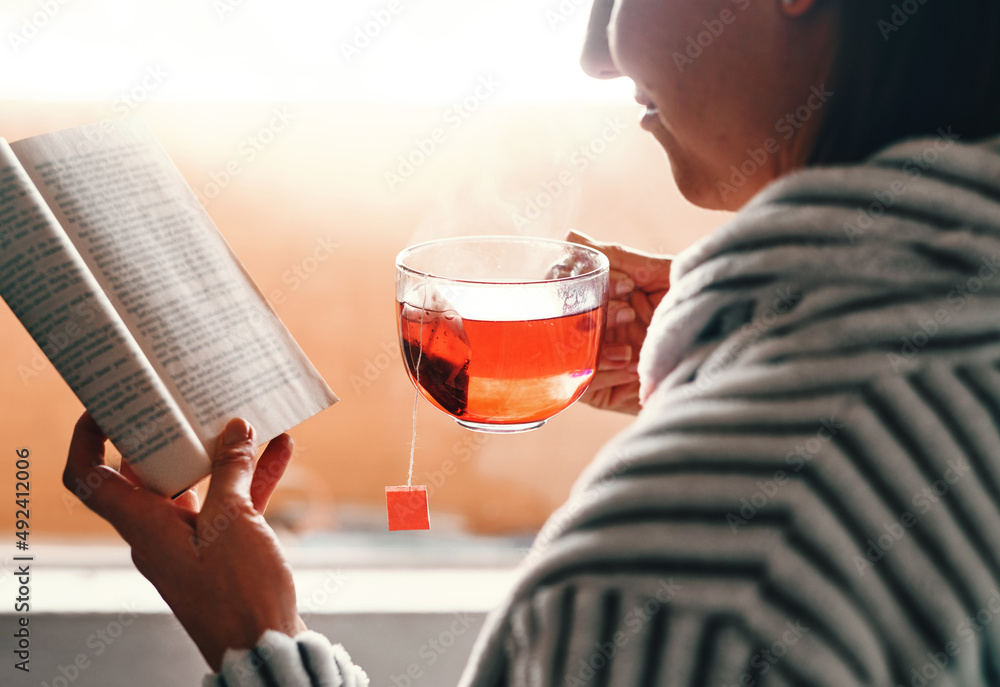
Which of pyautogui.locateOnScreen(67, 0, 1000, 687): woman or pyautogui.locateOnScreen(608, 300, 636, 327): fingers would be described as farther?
pyautogui.locateOnScreen(608, 300, 636, 327): fingers

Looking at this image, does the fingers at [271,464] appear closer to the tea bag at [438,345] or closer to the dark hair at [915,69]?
the tea bag at [438,345]

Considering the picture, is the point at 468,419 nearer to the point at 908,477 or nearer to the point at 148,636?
the point at 908,477

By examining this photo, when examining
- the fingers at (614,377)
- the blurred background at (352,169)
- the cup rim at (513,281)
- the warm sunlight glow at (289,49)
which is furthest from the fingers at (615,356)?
the warm sunlight glow at (289,49)

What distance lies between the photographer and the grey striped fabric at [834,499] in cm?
35

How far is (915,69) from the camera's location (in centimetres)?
41

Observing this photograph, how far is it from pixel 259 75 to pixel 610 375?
0.74 meters

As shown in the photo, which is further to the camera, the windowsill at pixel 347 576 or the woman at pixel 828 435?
the windowsill at pixel 347 576

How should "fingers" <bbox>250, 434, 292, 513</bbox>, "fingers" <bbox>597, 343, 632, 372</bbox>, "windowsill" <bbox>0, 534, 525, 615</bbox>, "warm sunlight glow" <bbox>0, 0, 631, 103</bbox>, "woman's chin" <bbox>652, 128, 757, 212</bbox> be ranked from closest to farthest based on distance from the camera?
1. "woman's chin" <bbox>652, 128, 757, 212</bbox>
2. "fingers" <bbox>250, 434, 292, 513</bbox>
3. "fingers" <bbox>597, 343, 632, 372</bbox>
4. "warm sunlight glow" <bbox>0, 0, 631, 103</bbox>
5. "windowsill" <bbox>0, 534, 525, 615</bbox>

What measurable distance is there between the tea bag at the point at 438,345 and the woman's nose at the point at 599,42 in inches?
8.3

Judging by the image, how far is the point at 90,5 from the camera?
44.0 inches

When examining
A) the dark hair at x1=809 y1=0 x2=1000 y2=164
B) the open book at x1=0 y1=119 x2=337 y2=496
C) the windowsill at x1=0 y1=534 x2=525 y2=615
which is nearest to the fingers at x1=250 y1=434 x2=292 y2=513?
the open book at x1=0 y1=119 x2=337 y2=496

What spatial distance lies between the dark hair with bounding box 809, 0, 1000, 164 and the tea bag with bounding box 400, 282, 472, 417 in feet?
1.02

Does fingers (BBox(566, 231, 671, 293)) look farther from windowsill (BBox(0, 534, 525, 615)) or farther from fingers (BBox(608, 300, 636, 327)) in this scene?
windowsill (BBox(0, 534, 525, 615))

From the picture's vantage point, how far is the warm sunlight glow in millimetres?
1124
